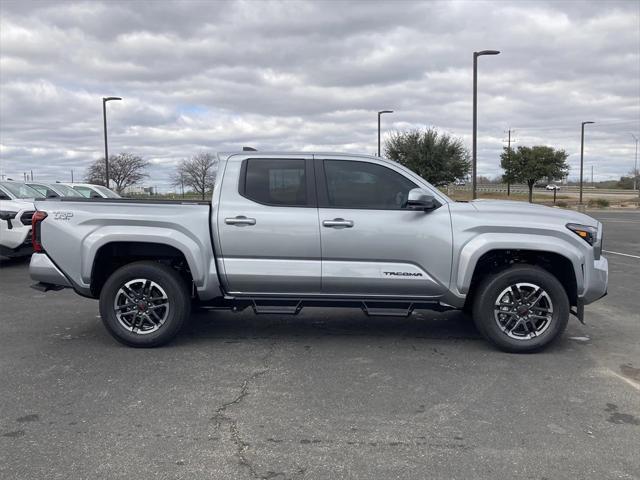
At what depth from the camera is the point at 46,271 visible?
5602 mm

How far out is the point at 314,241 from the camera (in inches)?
214

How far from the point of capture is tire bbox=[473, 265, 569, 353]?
538 centimetres

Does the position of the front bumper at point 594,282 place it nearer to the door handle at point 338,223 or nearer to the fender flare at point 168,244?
the door handle at point 338,223

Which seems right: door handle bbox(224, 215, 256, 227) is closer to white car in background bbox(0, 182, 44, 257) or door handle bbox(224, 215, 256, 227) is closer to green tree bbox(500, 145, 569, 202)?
white car in background bbox(0, 182, 44, 257)

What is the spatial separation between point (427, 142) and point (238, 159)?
28649mm

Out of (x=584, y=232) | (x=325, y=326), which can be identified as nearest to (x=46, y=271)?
(x=325, y=326)

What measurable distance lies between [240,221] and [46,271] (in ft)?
6.52

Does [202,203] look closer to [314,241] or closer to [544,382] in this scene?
[314,241]

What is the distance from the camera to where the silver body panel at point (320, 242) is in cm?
538

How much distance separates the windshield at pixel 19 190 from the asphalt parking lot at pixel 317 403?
7.12m

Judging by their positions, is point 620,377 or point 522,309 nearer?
point 620,377

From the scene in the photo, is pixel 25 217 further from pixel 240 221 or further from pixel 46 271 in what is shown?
pixel 240 221

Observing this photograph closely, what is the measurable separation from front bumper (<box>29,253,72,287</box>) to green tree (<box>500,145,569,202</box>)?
147 feet

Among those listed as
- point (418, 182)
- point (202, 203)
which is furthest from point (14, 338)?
point (418, 182)
